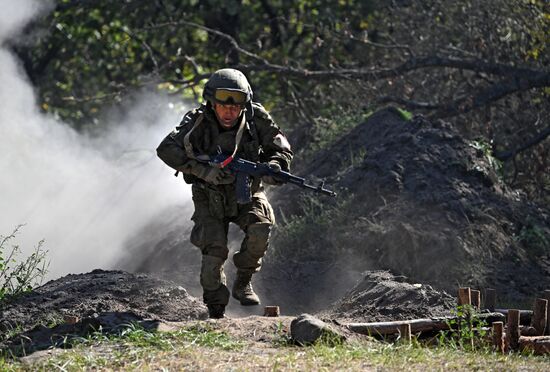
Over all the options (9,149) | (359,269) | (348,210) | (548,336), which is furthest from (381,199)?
(9,149)

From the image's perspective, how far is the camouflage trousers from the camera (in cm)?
830

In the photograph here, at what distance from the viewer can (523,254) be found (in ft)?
37.9

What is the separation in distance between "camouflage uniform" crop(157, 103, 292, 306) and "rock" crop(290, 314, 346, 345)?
4.15ft

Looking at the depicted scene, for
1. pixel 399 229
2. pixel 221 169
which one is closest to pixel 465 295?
pixel 221 169

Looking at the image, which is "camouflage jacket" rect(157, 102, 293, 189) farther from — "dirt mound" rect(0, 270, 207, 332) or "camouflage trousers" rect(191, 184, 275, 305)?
"dirt mound" rect(0, 270, 207, 332)

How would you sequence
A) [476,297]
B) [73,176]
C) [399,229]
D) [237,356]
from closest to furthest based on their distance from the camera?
[237,356] < [476,297] < [399,229] < [73,176]

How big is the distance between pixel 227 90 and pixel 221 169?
54 cm

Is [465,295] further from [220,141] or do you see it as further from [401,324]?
[220,141]

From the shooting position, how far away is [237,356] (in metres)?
6.65

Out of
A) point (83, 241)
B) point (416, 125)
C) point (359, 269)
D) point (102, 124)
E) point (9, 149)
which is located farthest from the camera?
point (102, 124)

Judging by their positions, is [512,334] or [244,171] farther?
[244,171]

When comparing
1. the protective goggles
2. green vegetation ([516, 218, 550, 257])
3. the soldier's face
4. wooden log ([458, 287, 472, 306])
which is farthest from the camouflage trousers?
green vegetation ([516, 218, 550, 257])

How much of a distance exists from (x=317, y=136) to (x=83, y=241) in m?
3.21

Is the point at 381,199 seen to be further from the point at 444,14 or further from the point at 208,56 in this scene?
the point at 208,56
